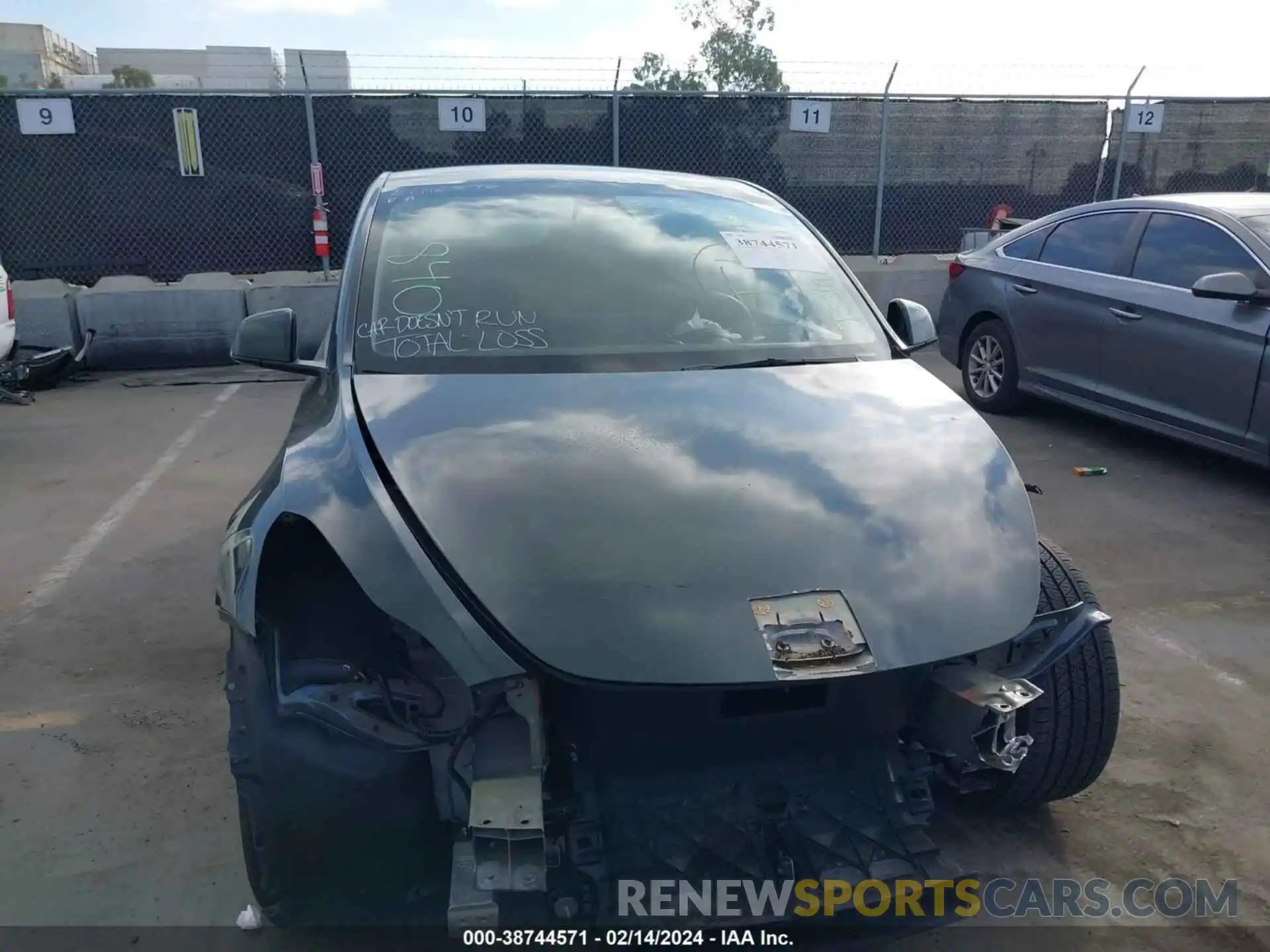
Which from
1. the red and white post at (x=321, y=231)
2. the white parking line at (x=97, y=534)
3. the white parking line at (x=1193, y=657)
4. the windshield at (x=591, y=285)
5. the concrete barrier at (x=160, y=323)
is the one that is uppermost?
the windshield at (x=591, y=285)

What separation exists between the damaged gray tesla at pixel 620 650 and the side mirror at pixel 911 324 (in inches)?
41.6

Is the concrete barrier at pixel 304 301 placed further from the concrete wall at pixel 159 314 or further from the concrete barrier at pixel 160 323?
the concrete barrier at pixel 160 323

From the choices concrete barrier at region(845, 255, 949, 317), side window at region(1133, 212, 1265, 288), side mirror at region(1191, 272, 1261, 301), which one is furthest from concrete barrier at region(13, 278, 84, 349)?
side mirror at region(1191, 272, 1261, 301)

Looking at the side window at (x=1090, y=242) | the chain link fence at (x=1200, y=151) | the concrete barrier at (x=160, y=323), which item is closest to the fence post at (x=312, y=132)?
the concrete barrier at (x=160, y=323)

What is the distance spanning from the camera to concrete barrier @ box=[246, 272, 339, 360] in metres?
9.41

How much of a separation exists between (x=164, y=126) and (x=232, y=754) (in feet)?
31.5

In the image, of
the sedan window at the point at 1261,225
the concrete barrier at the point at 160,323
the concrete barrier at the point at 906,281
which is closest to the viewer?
the sedan window at the point at 1261,225

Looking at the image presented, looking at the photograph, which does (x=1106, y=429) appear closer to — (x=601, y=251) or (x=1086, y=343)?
(x=1086, y=343)

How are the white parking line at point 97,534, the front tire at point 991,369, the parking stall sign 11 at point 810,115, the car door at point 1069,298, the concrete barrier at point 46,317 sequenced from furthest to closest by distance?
the parking stall sign 11 at point 810,115
the concrete barrier at point 46,317
the front tire at point 991,369
the car door at point 1069,298
the white parking line at point 97,534

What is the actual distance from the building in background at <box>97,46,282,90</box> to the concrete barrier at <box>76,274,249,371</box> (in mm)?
2144

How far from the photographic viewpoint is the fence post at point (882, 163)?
1059 cm

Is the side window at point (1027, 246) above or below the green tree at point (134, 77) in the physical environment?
below

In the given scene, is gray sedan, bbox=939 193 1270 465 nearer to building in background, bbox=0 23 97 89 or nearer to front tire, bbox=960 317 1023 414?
front tire, bbox=960 317 1023 414

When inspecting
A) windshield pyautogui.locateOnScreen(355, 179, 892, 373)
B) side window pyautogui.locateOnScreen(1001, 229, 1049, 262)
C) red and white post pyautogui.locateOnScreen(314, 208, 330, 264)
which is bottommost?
red and white post pyautogui.locateOnScreen(314, 208, 330, 264)
